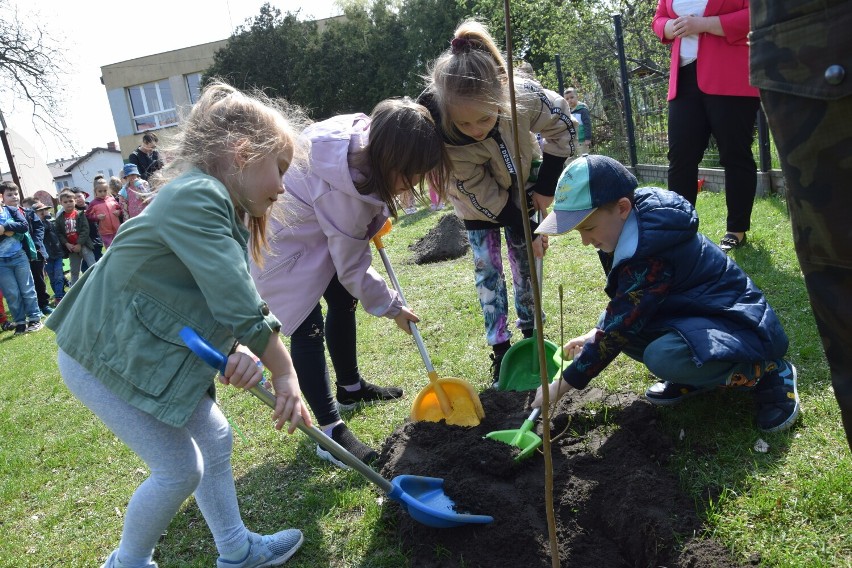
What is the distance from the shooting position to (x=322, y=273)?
3104mm

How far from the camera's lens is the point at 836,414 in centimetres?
251

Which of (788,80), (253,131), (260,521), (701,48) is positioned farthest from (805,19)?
(701,48)

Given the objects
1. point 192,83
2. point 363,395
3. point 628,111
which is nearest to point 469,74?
point 363,395

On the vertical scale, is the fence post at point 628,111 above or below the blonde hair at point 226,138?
below

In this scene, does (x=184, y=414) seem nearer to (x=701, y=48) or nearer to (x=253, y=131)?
(x=253, y=131)

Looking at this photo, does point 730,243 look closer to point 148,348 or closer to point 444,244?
point 148,348

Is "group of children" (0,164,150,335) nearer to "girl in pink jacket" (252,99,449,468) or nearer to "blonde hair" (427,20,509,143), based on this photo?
"girl in pink jacket" (252,99,449,468)

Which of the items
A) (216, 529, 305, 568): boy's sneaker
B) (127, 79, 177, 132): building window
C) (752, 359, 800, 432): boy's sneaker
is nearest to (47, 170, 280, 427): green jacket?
(216, 529, 305, 568): boy's sneaker

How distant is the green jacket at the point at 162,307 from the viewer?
196 cm

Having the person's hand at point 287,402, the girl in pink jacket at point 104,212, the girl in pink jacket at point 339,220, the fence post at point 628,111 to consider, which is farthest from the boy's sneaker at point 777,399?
A: the girl in pink jacket at point 104,212

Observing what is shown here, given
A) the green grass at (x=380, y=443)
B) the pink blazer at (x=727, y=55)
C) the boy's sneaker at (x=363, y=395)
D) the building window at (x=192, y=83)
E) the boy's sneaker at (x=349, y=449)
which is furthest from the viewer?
the building window at (x=192, y=83)

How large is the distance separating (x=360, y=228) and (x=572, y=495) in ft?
4.63

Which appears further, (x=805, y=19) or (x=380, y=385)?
(x=380, y=385)

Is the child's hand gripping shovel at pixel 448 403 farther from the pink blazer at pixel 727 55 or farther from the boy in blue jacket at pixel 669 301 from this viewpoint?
the pink blazer at pixel 727 55
